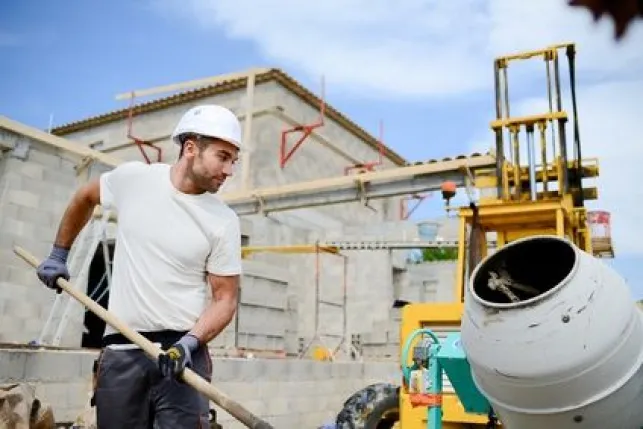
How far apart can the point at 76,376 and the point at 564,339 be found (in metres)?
3.76

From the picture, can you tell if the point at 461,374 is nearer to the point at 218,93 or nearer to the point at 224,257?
the point at 224,257

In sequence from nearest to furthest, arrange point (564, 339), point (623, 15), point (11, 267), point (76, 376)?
point (623, 15)
point (564, 339)
point (76, 376)
point (11, 267)

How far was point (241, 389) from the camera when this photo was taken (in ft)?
21.0

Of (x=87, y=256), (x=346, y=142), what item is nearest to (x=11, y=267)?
(x=87, y=256)

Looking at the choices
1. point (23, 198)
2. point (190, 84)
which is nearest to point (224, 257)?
point (23, 198)

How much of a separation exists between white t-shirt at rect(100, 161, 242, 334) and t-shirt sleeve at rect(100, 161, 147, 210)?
1.7 inches

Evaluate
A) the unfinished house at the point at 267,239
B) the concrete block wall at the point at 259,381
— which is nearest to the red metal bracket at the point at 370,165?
the unfinished house at the point at 267,239

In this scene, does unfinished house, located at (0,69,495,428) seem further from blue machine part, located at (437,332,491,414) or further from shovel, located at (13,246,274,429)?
blue machine part, located at (437,332,491,414)

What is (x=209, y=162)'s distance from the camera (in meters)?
2.20

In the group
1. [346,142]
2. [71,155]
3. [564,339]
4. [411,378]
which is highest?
[346,142]

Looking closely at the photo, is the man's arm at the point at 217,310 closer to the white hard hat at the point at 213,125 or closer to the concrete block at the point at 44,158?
the white hard hat at the point at 213,125

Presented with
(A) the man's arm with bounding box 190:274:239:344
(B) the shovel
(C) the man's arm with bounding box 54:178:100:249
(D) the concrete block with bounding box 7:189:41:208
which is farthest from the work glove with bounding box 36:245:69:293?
(D) the concrete block with bounding box 7:189:41:208

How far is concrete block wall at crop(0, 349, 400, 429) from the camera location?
13.7 feet

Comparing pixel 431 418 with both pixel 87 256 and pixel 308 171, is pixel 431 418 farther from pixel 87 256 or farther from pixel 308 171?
pixel 308 171
